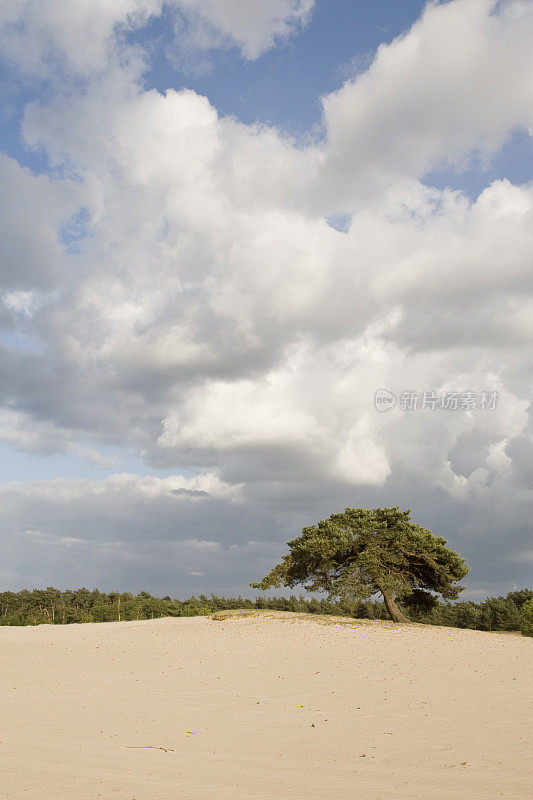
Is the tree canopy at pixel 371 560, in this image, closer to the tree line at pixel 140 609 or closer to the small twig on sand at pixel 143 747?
the small twig on sand at pixel 143 747

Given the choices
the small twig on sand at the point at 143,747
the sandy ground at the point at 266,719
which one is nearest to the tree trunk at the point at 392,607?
the sandy ground at the point at 266,719

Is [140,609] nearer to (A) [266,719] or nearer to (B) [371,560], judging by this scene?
(B) [371,560]

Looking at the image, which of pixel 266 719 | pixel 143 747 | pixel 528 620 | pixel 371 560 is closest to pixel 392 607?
pixel 371 560

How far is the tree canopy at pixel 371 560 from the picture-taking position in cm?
3388

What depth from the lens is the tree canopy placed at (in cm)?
3388

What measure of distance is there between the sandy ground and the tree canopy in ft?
26.1

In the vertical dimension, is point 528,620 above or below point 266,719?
below

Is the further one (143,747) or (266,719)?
(266,719)

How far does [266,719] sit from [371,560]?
21718 millimetres

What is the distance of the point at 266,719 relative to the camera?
12656mm

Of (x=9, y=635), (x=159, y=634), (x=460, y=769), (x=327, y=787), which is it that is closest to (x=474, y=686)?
(x=460, y=769)

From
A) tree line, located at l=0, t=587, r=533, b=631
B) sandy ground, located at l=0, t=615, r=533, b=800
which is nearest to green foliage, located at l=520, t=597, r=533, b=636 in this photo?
sandy ground, located at l=0, t=615, r=533, b=800

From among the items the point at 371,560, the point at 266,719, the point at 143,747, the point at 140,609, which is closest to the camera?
the point at 143,747

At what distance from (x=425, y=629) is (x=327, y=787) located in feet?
81.0
